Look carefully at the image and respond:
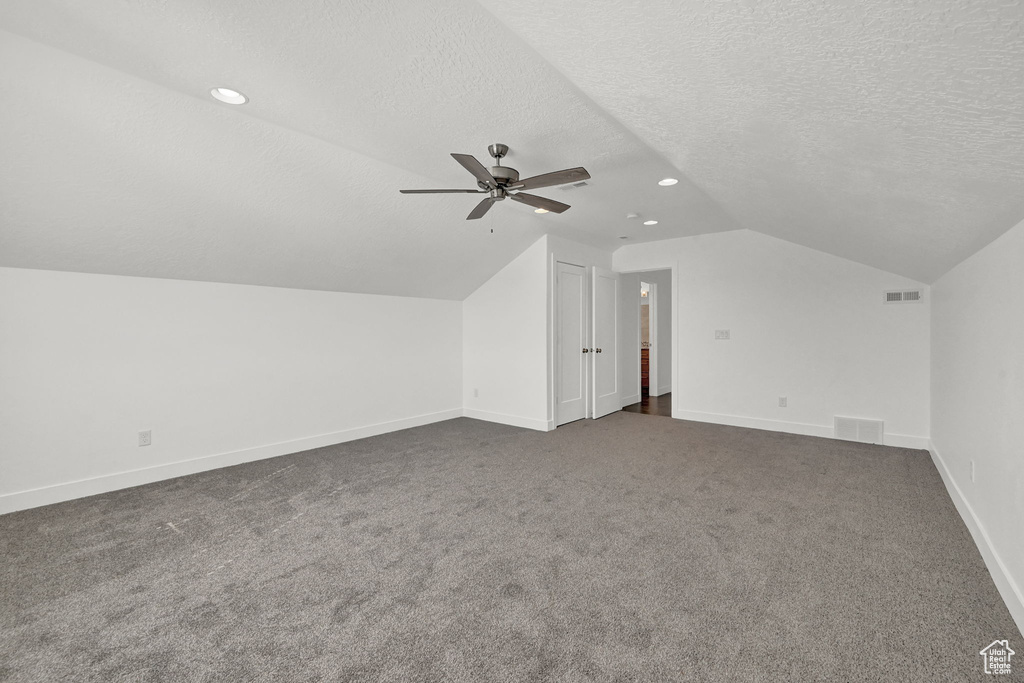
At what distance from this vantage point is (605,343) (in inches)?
247

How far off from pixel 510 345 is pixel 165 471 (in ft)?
12.3

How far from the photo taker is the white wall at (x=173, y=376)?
3.10 m

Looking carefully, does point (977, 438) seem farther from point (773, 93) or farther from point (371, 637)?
point (371, 637)

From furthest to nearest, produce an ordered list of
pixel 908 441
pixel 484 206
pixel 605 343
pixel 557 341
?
pixel 605 343, pixel 557 341, pixel 908 441, pixel 484 206

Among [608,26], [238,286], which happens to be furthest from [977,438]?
[238,286]

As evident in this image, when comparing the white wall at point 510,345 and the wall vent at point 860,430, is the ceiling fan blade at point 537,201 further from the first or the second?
the wall vent at point 860,430

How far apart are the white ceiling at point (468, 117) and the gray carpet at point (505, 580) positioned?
69.7 inches

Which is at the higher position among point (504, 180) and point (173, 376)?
point (504, 180)

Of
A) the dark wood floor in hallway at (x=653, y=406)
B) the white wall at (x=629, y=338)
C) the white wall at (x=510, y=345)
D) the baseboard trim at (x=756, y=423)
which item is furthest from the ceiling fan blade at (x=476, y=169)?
the dark wood floor in hallway at (x=653, y=406)

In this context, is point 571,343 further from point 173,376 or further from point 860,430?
point 173,376

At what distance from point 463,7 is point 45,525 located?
3929 millimetres

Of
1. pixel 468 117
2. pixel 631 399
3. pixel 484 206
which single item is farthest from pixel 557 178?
pixel 631 399

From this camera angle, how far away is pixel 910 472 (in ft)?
12.0

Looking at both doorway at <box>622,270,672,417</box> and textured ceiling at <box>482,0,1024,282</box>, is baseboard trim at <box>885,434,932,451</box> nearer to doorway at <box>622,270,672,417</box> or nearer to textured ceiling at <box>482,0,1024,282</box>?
textured ceiling at <box>482,0,1024,282</box>
